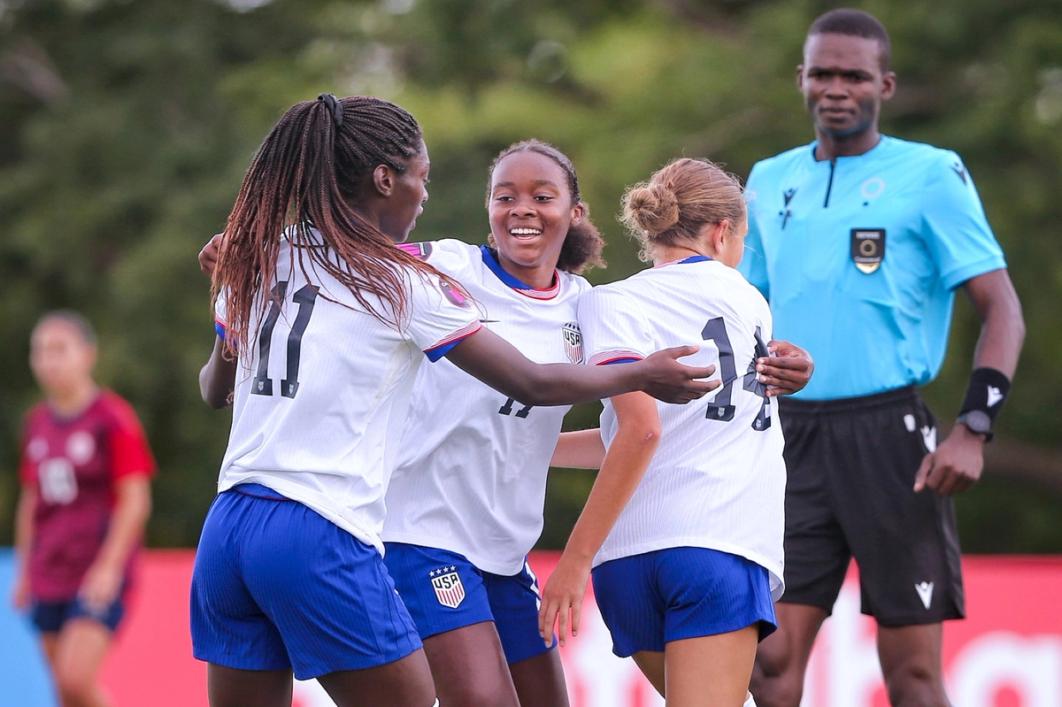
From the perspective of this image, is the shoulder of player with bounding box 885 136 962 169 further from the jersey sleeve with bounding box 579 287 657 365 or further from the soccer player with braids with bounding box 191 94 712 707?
the soccer player with braids with bounding box 191 94 712 707

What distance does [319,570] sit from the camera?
11.8 ft

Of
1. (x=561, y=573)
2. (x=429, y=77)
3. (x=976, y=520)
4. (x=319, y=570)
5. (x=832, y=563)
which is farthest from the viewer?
(x=976, y=520)

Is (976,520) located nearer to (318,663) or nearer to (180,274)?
(180,274)

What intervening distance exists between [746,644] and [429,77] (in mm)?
13665

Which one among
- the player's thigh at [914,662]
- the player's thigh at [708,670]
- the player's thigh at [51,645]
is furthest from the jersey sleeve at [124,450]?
the player's thigh at [708,670]

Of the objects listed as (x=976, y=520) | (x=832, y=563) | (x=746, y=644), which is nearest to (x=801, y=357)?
(x=746, y=644)

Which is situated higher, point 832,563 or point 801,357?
point 801,357

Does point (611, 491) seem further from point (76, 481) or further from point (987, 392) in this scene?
point (76, 481)

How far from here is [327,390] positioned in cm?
364

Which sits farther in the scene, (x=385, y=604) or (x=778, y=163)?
(x=778, y=163)

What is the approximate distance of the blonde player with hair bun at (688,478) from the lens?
4.07 m

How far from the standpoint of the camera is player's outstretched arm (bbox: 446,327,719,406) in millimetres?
3756

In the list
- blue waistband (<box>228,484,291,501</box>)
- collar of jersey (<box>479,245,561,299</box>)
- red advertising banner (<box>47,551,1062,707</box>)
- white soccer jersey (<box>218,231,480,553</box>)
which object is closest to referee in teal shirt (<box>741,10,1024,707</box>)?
collar of jersey (<box>479,245,561,299</box>)

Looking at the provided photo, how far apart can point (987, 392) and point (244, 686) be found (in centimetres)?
254
